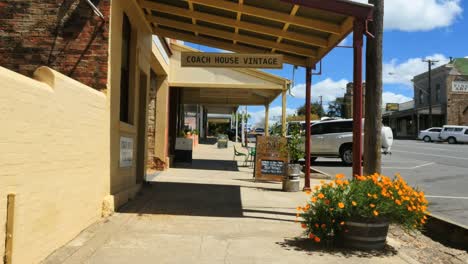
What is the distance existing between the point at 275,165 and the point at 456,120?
156 ft

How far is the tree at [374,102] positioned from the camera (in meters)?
8.55

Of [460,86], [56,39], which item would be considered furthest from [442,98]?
[56,39]

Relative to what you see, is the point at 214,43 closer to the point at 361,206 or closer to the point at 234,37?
the point at 234,37

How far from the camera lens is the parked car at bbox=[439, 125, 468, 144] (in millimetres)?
46812

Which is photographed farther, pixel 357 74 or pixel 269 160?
pixel 269 160

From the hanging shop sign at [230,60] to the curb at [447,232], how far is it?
406 centimetres

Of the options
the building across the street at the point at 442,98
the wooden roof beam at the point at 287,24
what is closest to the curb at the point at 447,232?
the wooden roof beam at the point at 287,24

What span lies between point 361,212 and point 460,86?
53542 mm

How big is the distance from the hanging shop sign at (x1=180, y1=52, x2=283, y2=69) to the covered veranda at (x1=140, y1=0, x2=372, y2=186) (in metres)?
0.59

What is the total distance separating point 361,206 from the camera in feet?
20.9

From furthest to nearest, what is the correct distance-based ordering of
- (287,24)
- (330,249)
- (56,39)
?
(287,24)
(56,39)
(330,249)

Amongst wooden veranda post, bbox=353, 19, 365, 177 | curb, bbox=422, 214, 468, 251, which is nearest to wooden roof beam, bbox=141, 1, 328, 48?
wooden veranda post, bbox=353, 19, 365, 177

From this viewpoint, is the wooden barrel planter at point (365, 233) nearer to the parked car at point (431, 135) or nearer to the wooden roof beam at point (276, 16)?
the wooden roof beam at point (276, 16)

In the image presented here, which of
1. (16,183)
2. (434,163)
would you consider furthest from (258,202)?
(434,163)
